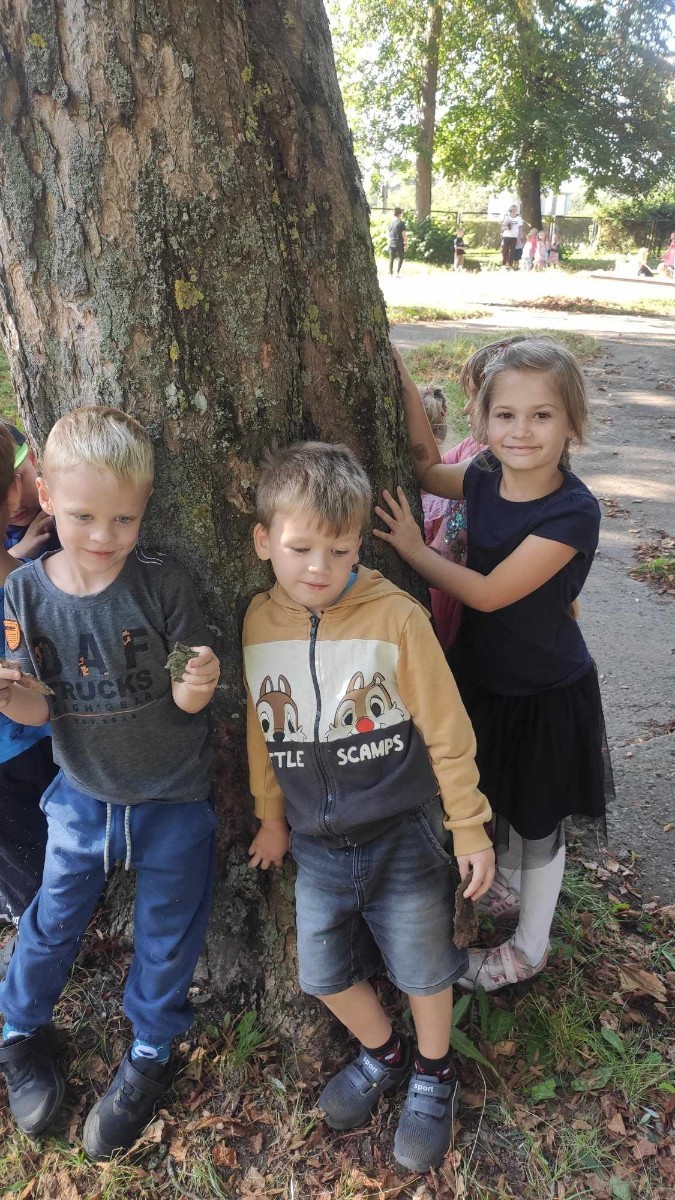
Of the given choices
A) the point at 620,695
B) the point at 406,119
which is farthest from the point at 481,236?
the point at 620,695

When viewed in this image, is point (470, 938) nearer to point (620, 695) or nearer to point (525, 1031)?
point (525, 1031)

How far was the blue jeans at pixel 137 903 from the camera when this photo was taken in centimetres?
212

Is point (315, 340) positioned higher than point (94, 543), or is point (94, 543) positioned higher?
point (315, 340)

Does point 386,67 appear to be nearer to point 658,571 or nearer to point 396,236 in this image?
point 396,236

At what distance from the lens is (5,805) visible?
2449 mm

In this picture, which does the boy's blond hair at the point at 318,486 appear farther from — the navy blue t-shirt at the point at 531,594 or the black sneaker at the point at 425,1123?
the black sneaker at the point at 425,1123

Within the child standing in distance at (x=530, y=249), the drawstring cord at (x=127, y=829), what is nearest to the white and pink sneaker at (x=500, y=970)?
the drawstring cord at (x=127, y=829)

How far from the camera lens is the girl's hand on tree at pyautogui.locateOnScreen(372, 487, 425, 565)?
2.38m

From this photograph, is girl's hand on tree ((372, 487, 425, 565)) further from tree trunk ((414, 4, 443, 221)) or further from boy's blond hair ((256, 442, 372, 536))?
tree trunk ((414, 4, 443, 221))

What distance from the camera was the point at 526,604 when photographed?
2342mm

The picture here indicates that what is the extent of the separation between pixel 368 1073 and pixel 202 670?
1299 millimetres

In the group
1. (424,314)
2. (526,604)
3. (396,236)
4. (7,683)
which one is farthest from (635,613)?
(396,236)

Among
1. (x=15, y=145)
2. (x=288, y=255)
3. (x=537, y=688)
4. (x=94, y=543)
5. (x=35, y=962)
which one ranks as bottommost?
(x=35, y=962)

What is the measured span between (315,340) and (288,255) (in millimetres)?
221
